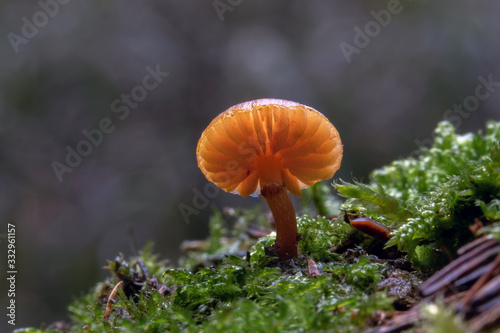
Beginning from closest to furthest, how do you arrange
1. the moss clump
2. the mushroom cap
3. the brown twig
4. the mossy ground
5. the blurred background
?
the brown twig → the mossy ground → the moss clump → the mushroom cap → the blurred background

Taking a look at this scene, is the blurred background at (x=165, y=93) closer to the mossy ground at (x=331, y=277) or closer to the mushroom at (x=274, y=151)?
the mushroom at (x=274, y=151)

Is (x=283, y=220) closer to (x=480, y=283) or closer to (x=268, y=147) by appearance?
(x=268, y=147)

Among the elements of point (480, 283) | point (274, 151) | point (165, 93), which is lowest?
point (480, 283)

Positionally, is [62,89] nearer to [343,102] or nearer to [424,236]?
[343,102]

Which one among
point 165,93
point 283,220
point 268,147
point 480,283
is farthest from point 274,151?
point 165,93

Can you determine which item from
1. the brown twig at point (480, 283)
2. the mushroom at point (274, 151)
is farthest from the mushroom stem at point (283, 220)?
the brown twig at point (480, 283)

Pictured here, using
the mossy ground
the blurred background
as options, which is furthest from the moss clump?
the blurred background

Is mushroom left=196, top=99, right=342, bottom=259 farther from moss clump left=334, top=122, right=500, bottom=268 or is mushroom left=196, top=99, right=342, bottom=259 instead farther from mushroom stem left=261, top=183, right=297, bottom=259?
moss clump left=334, top=122, right=500, bottom=268
